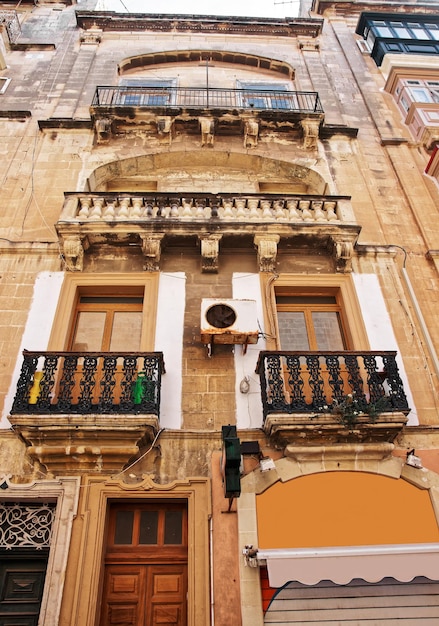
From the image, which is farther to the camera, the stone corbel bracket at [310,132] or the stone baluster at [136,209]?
the stone corbel bracket at [310,132]

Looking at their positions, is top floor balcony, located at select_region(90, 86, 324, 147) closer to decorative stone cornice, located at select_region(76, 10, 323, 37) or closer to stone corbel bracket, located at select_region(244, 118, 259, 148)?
stone corbel bracket, located at select_region(244, 118, 259, 148)

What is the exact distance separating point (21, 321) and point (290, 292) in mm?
4994

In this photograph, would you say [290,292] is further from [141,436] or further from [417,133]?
[417,133]

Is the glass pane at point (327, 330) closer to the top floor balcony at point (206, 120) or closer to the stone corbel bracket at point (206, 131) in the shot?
the top floor balcony at point (206, 120)

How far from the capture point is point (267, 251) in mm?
A: 9461

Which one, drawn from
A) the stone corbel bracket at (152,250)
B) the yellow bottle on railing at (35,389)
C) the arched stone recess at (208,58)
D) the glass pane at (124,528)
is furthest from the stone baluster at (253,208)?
the arched stone recess at (208,58)

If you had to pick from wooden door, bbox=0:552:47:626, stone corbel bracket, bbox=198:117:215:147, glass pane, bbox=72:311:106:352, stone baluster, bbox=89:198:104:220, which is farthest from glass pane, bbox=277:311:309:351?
stone corbel bracket, bbox=198:117:215:147

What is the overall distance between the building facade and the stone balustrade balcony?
0.16ft

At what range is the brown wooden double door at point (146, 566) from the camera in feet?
20.8

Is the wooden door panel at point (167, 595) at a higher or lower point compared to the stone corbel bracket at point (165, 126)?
lower

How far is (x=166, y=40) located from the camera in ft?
55.8

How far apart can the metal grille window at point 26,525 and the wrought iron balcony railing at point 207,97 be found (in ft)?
37.3

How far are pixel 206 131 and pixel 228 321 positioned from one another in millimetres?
6726

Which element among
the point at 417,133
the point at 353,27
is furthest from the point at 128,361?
the point at 353,27
